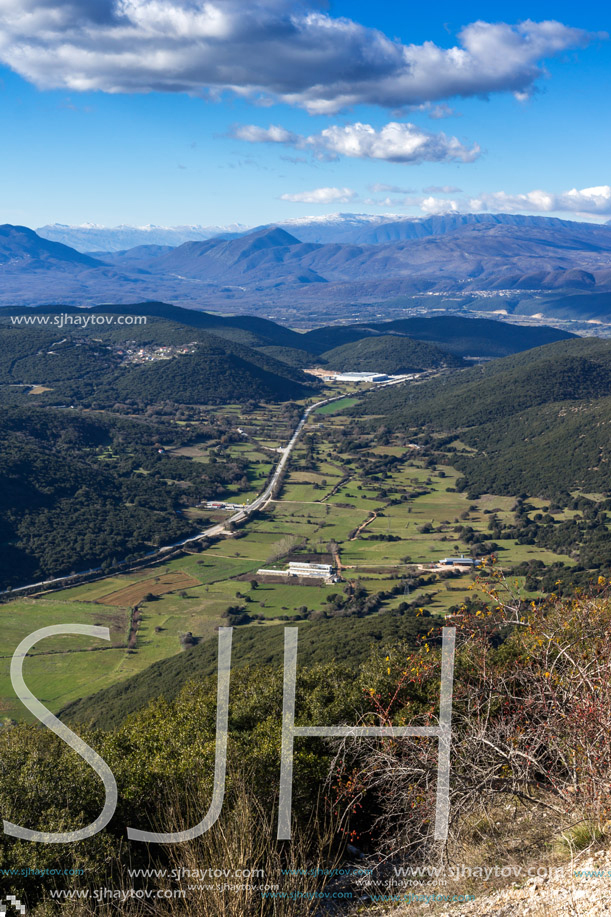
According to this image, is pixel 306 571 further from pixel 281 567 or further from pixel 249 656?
pixel 249 656

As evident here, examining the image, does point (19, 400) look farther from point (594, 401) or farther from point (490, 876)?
point (490, 876)

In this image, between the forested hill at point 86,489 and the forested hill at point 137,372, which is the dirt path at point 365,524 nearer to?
the forested hill at point 86,489

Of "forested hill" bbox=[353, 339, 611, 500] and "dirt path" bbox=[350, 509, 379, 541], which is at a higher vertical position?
"forested hill" bbox=[353, 339, 611, 500]

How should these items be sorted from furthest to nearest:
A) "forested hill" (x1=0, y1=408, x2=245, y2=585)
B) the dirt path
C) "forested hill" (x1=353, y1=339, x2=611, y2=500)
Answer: "forested hill" (x1=353, y1=339, x2=611, y2=500)
the dirt path
"forested hill" (x1=0, y1=408, x2=245, y2=585)

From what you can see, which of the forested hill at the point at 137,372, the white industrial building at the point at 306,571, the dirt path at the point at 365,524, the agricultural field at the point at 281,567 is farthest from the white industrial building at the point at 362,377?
the white industrial building at the point at 306,571

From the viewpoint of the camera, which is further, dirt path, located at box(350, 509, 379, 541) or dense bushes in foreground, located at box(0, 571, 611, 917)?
dirt path, located at box(350, 509, 379, 541)

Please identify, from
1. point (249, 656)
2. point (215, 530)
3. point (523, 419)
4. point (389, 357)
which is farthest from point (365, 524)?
point (389, 357)

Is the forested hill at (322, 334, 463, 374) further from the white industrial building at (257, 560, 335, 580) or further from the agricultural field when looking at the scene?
the white industrial building at (257, 560, 335, 580)

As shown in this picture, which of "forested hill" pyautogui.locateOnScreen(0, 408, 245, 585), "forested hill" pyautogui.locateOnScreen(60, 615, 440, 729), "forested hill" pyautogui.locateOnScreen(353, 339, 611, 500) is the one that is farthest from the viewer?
"forested hill" pyautogui.locateOnScreen(353, 339, 611, 500)

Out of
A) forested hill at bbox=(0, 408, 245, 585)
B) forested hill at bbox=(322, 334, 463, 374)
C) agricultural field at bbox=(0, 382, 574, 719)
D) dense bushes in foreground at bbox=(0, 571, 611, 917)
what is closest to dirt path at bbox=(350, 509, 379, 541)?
agricultural field at bbox=(0, 382, 574, 719)

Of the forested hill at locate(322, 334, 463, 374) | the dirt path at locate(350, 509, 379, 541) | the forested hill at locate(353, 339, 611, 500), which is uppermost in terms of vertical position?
the forested hill at locate(322, 334, 463, 374)
